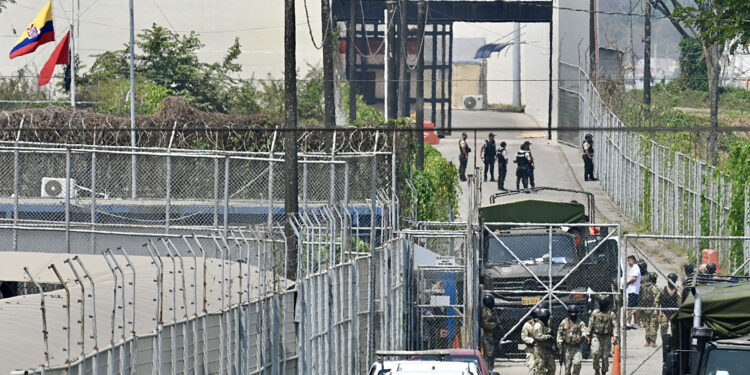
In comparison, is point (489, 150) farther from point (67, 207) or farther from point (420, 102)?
point (67, 207)

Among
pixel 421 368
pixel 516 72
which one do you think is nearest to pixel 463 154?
pixel 421 368

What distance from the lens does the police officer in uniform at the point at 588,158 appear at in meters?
40.1

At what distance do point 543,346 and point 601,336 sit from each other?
1042 mm

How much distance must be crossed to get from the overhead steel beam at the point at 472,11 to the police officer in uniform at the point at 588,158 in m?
15.0

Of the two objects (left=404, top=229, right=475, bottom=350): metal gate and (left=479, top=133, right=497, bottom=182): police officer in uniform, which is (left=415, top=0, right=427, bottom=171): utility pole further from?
(left=404, top=229, right=475, bottom=350): metal gate

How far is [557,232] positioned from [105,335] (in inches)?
534

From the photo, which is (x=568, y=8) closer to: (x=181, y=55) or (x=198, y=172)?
(x=181, y=55)

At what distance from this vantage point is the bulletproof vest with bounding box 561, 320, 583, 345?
1895 centimetres

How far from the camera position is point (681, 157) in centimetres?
2908

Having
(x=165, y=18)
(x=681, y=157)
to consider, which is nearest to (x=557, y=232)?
(x=681, y=157)

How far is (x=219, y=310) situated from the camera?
40.1ft

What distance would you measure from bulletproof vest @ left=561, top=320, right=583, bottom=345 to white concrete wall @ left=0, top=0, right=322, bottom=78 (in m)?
36.5

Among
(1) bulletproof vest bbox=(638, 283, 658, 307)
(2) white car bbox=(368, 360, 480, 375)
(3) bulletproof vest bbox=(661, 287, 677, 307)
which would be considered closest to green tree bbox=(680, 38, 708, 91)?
(1) bulletproof vest bbox=(638, 283, 658, 307)

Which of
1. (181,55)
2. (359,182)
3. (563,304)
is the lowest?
(563,304)
